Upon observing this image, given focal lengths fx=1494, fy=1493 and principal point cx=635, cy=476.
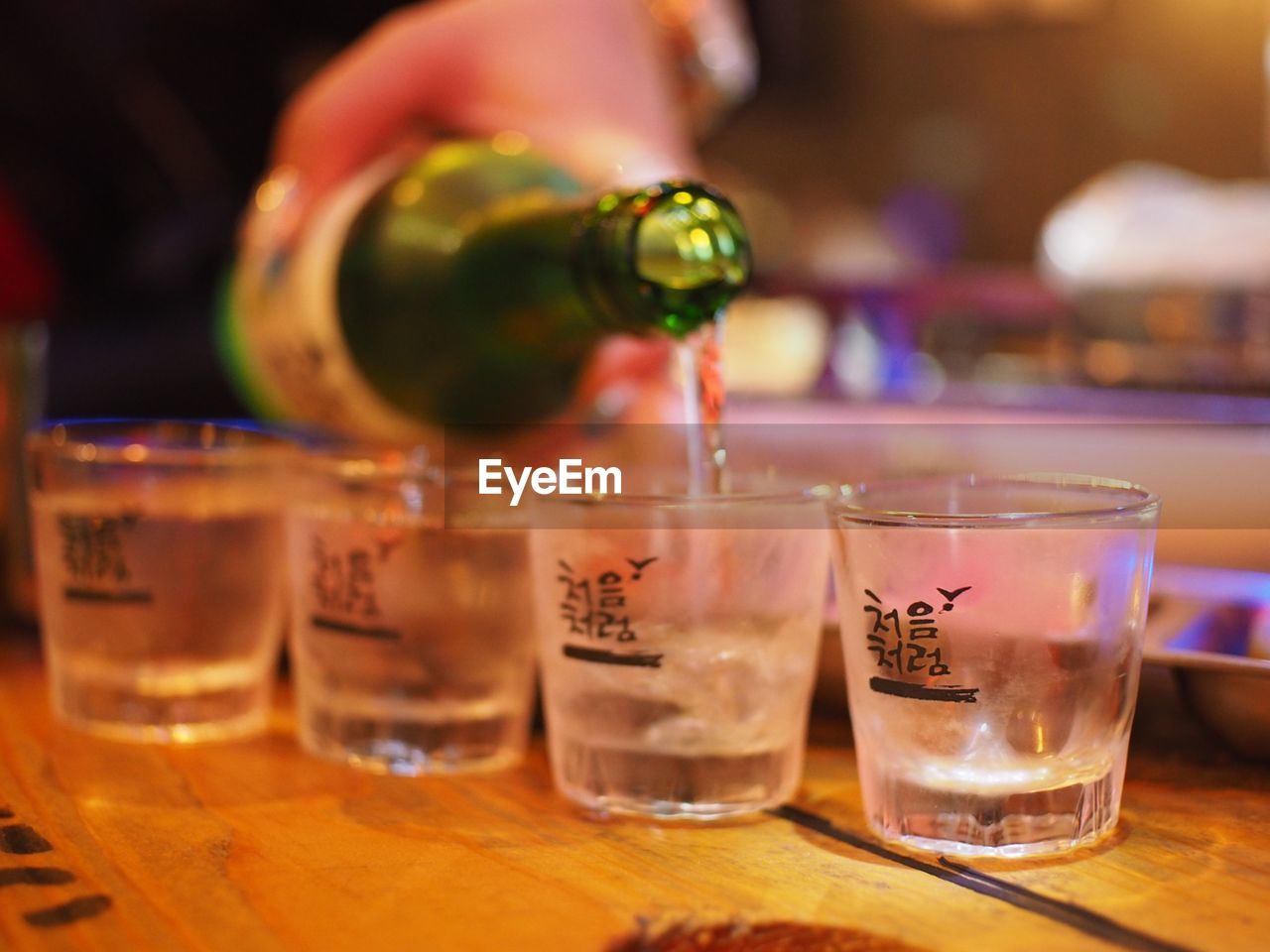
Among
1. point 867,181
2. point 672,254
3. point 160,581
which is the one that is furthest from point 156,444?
point 867,181

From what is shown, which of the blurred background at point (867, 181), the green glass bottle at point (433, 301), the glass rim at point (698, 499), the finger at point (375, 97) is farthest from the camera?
the blurred background at point (867, 181)

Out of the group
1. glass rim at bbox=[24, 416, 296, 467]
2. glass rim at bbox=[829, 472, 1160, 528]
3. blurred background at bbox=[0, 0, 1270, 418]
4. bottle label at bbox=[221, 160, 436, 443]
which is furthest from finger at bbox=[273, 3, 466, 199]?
glass rim at bbox=[829, 472, 1160, 528]

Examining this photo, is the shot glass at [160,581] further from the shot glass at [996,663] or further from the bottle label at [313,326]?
the shot glass at [996,663]

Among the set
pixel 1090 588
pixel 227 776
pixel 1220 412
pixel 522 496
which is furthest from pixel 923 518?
pixel 1220 412

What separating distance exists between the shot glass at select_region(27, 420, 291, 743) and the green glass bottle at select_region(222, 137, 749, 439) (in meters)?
0.13

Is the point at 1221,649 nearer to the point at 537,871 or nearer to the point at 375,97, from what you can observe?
the point at 537,871

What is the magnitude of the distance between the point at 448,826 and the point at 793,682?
0.43 ft

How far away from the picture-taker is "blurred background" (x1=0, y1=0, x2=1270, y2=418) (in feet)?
4.68

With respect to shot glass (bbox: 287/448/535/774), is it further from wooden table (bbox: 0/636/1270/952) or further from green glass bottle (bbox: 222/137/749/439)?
green glass bottle (bbox: 222/137/749/439)

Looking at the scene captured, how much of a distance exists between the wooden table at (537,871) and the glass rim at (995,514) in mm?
103

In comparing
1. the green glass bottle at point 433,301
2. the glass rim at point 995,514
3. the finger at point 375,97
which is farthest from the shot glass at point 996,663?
the finger at point 375,97

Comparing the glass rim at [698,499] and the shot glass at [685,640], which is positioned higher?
the glass rim at [698,499]

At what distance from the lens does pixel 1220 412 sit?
0.94 m

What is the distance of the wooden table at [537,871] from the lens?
410 millimetres
